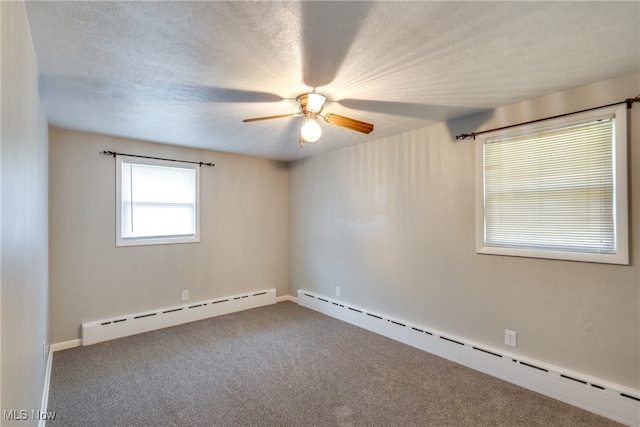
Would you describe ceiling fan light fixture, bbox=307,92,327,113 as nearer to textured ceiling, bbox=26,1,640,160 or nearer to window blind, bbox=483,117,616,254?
textured ceiling, bbox=26,1,640,160

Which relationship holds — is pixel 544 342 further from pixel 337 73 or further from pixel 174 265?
pixel 174 265

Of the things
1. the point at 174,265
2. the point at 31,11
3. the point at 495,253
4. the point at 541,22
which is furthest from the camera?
the point at 174,265

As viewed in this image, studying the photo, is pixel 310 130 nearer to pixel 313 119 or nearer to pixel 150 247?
pixel 313 119

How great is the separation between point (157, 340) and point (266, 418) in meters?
1.98

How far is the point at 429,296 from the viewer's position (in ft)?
10.6

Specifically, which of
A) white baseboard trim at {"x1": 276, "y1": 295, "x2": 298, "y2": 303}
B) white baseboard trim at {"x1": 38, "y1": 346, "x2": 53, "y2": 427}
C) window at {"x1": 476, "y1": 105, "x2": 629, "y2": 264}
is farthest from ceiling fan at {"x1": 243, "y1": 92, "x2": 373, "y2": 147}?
white baseboard trim at {"x1": 276, "y1": 295, "x2": 298, "y2": 303}

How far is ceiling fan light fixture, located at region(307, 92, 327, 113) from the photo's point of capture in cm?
224

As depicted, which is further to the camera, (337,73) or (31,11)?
(337,73)

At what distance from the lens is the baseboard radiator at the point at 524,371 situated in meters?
2.09


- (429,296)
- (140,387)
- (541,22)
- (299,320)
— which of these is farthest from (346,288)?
(541,22)

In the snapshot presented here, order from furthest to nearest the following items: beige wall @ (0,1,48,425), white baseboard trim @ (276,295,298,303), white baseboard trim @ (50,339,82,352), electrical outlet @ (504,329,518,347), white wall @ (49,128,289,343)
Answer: white baseboard trim @ (276,295,298,303)
white wall @ (49,128,289,343)
white baseboard trim @ (50,339,82,352)
electrical outlet @ (504,329,518,347)
beige wall @ (0,1,48,425)

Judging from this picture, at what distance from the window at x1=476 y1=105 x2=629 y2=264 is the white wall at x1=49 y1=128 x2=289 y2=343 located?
3.19 meters

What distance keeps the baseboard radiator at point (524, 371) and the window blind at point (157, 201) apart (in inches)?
109

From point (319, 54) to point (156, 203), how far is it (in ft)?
10.2
